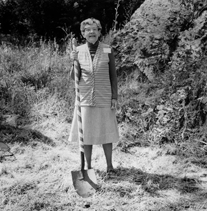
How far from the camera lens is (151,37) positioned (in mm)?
5770

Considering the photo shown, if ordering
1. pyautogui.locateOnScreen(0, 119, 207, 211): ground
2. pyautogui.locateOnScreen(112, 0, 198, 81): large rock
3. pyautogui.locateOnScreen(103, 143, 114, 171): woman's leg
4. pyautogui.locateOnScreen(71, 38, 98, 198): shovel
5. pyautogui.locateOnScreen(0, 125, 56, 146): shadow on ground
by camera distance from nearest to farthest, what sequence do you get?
pyautogui.locateOnScreen(0, 119, 207, 211): ground → pyautogui.locateOnScreen(71, 38, 98, 198): shovel → pyautogui.locateOnScreen(103, 143, 114, 171): woman's leg → pyautogui.locateOnScreen(0, 125, 56, 146): shadow on ground → pyautogui.locateOnScreen(112, 0, 198, 81): large rock

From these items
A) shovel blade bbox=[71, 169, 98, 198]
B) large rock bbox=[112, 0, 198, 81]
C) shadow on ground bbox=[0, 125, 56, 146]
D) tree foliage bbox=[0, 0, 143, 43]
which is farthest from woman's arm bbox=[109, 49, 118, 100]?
tree foliage bbox=[0, 0, 143, 43]

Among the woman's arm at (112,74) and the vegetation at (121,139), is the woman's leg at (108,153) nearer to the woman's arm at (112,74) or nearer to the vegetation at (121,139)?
the vegetation at (121,139)

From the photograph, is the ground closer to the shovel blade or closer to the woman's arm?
the shovel blade

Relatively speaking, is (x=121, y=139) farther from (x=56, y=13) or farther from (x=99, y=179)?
(x=56, y=13)

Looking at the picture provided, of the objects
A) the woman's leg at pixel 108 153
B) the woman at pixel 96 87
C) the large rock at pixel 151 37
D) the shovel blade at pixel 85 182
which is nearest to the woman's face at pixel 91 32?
the woman at pixel 96 87

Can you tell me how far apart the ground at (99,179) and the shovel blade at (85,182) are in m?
0.06

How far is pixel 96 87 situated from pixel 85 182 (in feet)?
3.22

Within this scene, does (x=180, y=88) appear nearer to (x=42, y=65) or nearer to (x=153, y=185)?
(x=153, y=185)

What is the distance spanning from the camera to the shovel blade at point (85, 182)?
3.43 m

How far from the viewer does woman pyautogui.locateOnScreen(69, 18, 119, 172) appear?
11.7 ft

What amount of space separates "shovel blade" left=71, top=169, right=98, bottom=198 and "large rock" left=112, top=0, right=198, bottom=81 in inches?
95.7

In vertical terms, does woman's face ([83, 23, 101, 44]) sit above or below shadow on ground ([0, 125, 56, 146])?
above

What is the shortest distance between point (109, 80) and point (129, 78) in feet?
7.41
